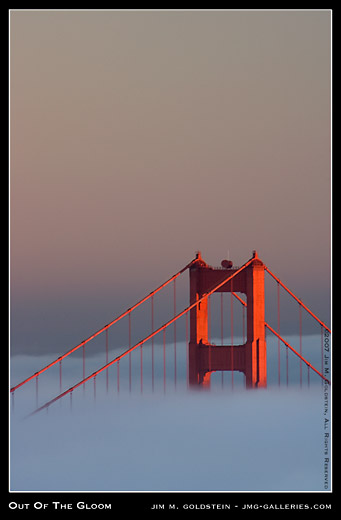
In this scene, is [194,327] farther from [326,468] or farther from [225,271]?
[326,468]

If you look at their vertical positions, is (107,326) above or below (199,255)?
below

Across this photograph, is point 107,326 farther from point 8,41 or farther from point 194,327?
point 8,41

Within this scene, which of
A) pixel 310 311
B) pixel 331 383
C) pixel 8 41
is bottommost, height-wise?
pixel 331 383

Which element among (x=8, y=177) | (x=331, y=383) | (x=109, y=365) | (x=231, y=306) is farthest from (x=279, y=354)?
(x=8, y=177)

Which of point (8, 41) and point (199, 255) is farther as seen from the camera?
point (199, 255)

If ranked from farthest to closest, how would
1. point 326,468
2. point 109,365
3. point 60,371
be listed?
point 109,365 → point 60,371 → point 326,468

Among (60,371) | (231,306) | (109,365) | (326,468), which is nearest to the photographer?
(326,468)
